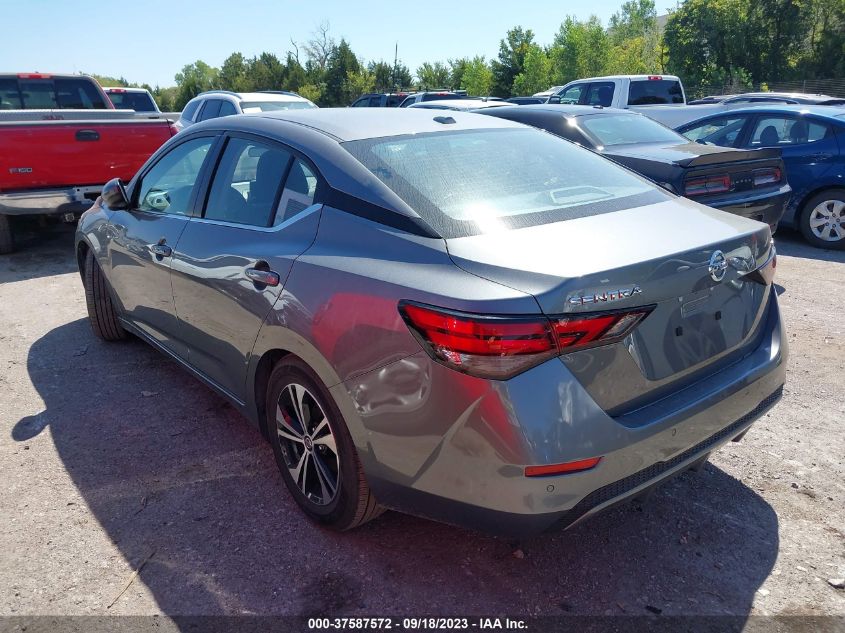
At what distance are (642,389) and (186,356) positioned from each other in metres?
2.56

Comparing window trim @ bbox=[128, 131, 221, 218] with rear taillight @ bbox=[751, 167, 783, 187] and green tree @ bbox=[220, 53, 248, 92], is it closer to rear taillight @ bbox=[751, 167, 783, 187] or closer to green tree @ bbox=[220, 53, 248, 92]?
rear taillight @ bbox=[751, 167, 783, 187]

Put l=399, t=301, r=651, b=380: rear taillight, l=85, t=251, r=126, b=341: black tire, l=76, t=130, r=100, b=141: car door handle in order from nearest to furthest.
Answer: l=399, t=301, r=651, b=380: rear taillight → l=85, t=251, r=126, b=341: black tire → l=76, t=130, r=100, b=141: car door handle

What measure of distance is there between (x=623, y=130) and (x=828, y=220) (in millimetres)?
2746

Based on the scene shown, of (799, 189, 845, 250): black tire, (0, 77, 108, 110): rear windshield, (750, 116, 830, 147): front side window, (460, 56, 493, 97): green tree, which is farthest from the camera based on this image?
(460, 56, 493, 97): green tree

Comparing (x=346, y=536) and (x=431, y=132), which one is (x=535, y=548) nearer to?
(x=346, y=536)

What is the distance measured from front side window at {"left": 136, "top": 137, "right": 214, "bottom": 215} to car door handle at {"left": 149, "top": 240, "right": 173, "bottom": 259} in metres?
0.20

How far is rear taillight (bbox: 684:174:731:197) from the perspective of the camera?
601 centimetres

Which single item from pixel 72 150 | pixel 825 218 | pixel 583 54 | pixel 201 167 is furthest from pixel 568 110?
pixel 583 54

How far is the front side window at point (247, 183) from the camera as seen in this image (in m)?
3.12

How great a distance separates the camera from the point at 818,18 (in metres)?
34.0

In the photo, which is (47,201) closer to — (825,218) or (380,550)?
(380,550)

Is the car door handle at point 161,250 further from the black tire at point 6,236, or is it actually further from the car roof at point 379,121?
the black tire at point 6,236

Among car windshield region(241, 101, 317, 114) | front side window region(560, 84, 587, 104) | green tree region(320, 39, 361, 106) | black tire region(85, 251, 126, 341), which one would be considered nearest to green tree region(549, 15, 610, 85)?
green tree region(320, 39, 361, 106)

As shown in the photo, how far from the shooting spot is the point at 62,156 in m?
7.50
